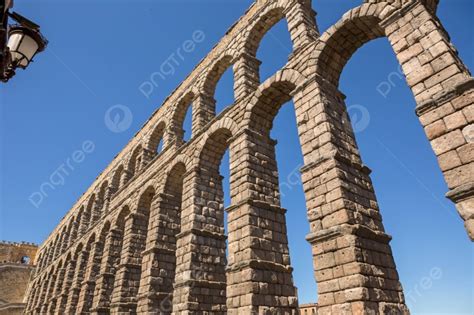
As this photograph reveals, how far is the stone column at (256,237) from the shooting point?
758 cm

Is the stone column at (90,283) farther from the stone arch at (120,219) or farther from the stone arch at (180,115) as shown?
the stone arch at (180,115)

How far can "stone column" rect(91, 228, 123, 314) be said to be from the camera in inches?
615

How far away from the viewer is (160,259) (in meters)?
12.2

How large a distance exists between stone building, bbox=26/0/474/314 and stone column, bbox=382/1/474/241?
2 centimetres

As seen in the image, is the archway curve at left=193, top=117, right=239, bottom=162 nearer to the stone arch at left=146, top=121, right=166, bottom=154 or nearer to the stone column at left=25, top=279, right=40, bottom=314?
the stone arch at left=146, top=121, right=166, bottom=154

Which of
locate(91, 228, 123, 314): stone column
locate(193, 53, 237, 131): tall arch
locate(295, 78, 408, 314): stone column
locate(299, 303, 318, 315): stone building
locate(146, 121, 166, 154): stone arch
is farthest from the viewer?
locate(299, 303, 318, 315): stone building

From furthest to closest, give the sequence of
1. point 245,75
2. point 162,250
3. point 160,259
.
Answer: point 162,250 < point 160,259 < point 245,75

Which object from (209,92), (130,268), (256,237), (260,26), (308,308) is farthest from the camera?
(308,308)

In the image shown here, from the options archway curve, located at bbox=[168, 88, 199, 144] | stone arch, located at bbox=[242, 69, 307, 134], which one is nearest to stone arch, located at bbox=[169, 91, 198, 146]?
archway curve, located at bbox=[168, 88, 199, 144]

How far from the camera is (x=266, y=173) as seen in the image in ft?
31.5

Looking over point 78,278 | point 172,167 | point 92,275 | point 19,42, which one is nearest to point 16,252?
point 78,278

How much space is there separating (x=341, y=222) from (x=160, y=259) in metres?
8.24

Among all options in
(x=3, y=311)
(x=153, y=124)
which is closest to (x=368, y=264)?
(x=153, y=124)

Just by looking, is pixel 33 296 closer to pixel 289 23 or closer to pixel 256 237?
pixel 256 237
